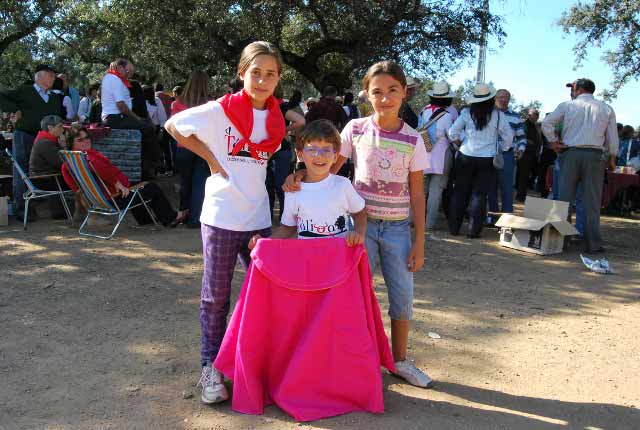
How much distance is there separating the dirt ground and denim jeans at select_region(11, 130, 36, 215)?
1.14 m

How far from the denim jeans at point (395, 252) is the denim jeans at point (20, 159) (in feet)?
19.6

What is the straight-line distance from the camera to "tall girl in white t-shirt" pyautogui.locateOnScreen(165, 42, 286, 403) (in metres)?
2.88

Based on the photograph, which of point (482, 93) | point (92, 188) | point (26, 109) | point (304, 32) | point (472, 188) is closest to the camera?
point (92, 188)

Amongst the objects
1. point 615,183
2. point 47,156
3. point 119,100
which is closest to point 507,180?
point 615,183

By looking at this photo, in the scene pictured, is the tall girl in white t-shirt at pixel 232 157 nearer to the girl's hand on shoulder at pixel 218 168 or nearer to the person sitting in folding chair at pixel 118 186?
the girl's hand on shoulder at pixel 218 168

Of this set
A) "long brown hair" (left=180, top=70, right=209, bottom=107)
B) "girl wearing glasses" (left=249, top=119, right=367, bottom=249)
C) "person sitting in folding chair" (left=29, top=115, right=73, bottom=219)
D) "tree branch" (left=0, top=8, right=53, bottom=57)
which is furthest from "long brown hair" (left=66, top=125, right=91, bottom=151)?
"tree branch" (left=0, top=8, right=53, bottom=57)

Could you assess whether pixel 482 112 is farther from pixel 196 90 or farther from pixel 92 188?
pixel 92 188

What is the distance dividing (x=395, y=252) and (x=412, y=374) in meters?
0.72

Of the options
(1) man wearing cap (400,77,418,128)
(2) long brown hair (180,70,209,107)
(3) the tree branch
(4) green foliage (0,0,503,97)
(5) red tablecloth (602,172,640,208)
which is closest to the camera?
(2) long brown hair (180,70,209,107)

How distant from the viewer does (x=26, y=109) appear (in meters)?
7.84

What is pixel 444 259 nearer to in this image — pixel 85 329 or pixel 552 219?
pixel 552 219

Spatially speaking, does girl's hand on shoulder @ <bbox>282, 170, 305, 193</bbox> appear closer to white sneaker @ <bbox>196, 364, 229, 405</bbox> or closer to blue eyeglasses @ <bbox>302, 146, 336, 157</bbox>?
blue eyeglasses @ <bbox>302, 146, 336, 157</bbox>

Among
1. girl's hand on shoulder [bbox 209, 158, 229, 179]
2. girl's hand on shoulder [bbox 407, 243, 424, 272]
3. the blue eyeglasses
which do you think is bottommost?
girl's hand on shoulder [bbox 407, 243, 424, 272]

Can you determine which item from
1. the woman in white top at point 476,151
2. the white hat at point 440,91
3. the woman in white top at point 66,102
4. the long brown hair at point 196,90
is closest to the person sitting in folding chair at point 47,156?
the long brown hair at point 196,90
